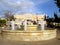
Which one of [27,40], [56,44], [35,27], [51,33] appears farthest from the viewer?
[35,27]

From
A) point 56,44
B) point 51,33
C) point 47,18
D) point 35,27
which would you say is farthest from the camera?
point 47,18

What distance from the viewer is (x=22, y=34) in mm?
13617

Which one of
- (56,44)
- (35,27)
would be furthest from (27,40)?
(35,27)

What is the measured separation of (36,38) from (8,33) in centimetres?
232

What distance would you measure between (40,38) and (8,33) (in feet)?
8.65

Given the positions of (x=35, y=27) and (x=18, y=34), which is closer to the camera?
(x=18, y=34)

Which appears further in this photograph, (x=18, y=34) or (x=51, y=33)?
(x=51, y=33)

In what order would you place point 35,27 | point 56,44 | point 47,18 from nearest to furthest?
point 56,44 < point 35,27 < point 47,18

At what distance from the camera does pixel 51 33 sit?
48.9 feet

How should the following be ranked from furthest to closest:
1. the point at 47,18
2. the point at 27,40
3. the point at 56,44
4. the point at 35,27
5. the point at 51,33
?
1. the point at 47,18
2. the point at 35,27
3. the point at 51,33
4. the point at 27,40
5. the point at 56,44

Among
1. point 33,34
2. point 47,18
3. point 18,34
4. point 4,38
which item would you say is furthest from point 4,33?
point 47,18

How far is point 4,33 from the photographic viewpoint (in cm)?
1432

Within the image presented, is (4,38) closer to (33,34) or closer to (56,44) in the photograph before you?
(33,34)

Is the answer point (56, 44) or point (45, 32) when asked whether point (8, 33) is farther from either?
point (56, 44)
